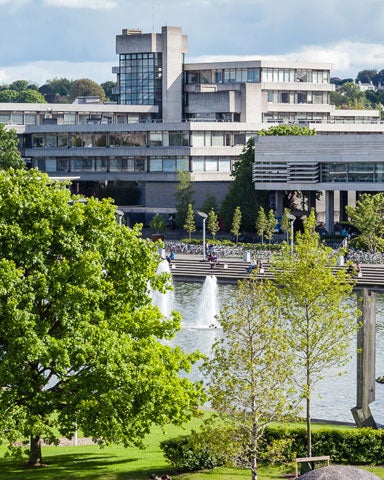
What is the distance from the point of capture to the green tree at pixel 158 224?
106938 millimetres

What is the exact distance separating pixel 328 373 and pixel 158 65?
289 ft

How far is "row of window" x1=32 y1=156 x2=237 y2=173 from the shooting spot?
117500 millimetres

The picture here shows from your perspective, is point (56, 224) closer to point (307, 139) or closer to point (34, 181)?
point (34, 181)

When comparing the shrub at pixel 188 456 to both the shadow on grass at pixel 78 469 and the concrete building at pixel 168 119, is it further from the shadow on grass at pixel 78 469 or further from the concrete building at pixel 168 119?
the concrete building at pixel 168 119

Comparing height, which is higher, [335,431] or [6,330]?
[6,330]

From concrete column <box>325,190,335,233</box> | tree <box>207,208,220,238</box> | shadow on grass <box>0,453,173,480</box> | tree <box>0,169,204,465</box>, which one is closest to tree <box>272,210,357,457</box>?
tree <box>0,169,204,465</box>

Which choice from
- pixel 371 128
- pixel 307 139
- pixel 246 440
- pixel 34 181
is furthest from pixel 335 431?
pixel 371 128

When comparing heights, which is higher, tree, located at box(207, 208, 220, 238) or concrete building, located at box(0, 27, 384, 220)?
concrete building, located at box(0, 27, 384, 220)

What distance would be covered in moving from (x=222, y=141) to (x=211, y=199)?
1234 cm

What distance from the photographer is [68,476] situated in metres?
33.2

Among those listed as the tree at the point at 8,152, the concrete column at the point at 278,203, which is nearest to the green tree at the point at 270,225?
the concrete column at the point at 278,203

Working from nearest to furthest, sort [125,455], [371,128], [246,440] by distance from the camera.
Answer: [246,440]
[125,455]
[371,128]

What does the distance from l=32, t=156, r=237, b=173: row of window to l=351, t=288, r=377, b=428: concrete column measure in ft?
258

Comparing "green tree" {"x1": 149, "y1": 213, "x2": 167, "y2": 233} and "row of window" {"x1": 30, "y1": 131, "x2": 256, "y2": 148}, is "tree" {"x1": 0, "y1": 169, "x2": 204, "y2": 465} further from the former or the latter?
"row of window" {"x1": 30, "y1": 131, "x2": 256, "y2": 148}
